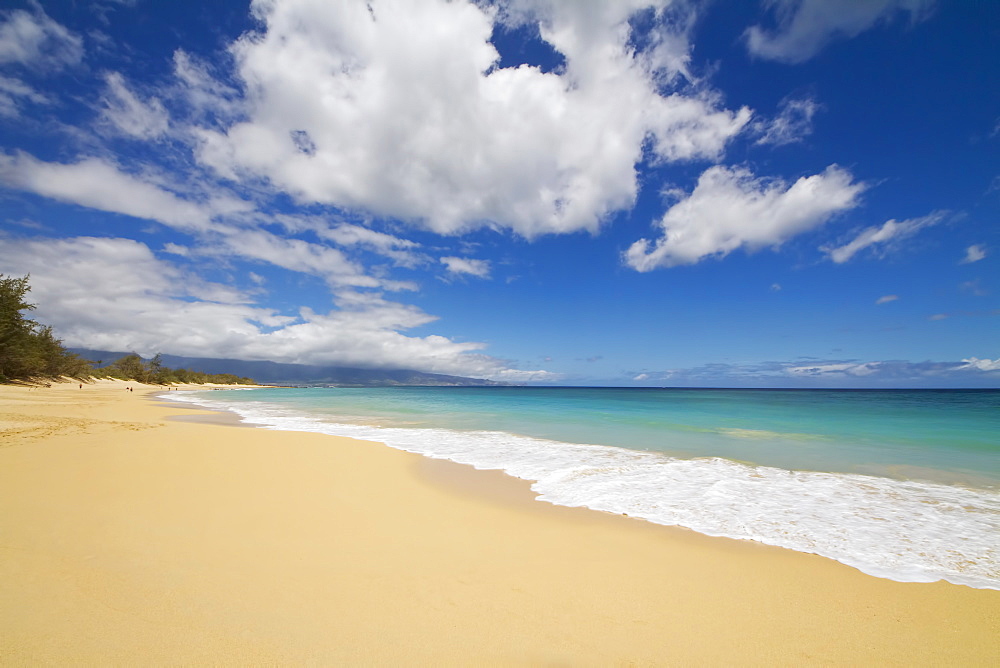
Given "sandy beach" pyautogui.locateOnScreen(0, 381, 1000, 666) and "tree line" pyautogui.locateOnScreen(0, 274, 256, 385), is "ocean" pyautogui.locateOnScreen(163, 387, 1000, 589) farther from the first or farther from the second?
"tree line" pyautogui.locateOnScreen(0, 274, 256, 385)

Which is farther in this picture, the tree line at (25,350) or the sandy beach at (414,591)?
the tree line at (25,350)

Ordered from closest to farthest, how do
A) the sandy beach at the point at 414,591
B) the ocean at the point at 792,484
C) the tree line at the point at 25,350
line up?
1. the sandy beach at the point at 414,591
2. the ocean at the point at 792,484
3. the tree line at the point at 25,350

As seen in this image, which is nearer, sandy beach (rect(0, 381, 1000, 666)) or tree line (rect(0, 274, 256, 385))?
sandy beach (rect(0, 381, 1000, 666))

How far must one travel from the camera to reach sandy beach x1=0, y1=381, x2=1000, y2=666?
8.70ft

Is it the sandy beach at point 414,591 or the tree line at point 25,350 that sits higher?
the tree line at point 25,350

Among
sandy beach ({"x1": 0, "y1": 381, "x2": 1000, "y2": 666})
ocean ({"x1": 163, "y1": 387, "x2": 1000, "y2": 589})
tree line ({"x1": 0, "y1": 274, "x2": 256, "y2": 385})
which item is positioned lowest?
sandy beach ({"x1": 0, "y1": 381, "x2": 1000, "y2": 666})

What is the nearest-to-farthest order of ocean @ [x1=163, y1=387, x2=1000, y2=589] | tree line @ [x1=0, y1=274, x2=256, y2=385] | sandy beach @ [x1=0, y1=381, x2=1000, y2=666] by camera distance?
sandy beach @ [x1=0, y1=381, x2=1000, y2=666], ocean @ [x1=163, y1=387, x2=1000, y2=589], tree line @ [x1=0, y1=274, x2=256, y2=385]

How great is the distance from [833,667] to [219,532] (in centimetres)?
579

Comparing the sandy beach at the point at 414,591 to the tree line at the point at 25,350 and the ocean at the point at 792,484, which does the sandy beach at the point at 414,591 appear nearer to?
the ocean at the point at 792,484

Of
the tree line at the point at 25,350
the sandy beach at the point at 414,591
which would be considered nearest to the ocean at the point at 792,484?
the sandy beach at the point at 414,591

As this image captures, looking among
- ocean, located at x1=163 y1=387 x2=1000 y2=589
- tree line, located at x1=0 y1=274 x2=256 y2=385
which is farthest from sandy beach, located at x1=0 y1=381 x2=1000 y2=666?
tree line, located at x1=0 y1=274 x2=256 y2=385

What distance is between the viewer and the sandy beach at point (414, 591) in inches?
104

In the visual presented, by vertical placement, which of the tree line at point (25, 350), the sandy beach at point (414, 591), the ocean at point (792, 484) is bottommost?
the sandy beach at point (414, 591)

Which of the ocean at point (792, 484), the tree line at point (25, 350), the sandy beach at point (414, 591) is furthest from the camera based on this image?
the tree line at point (25, 350)
